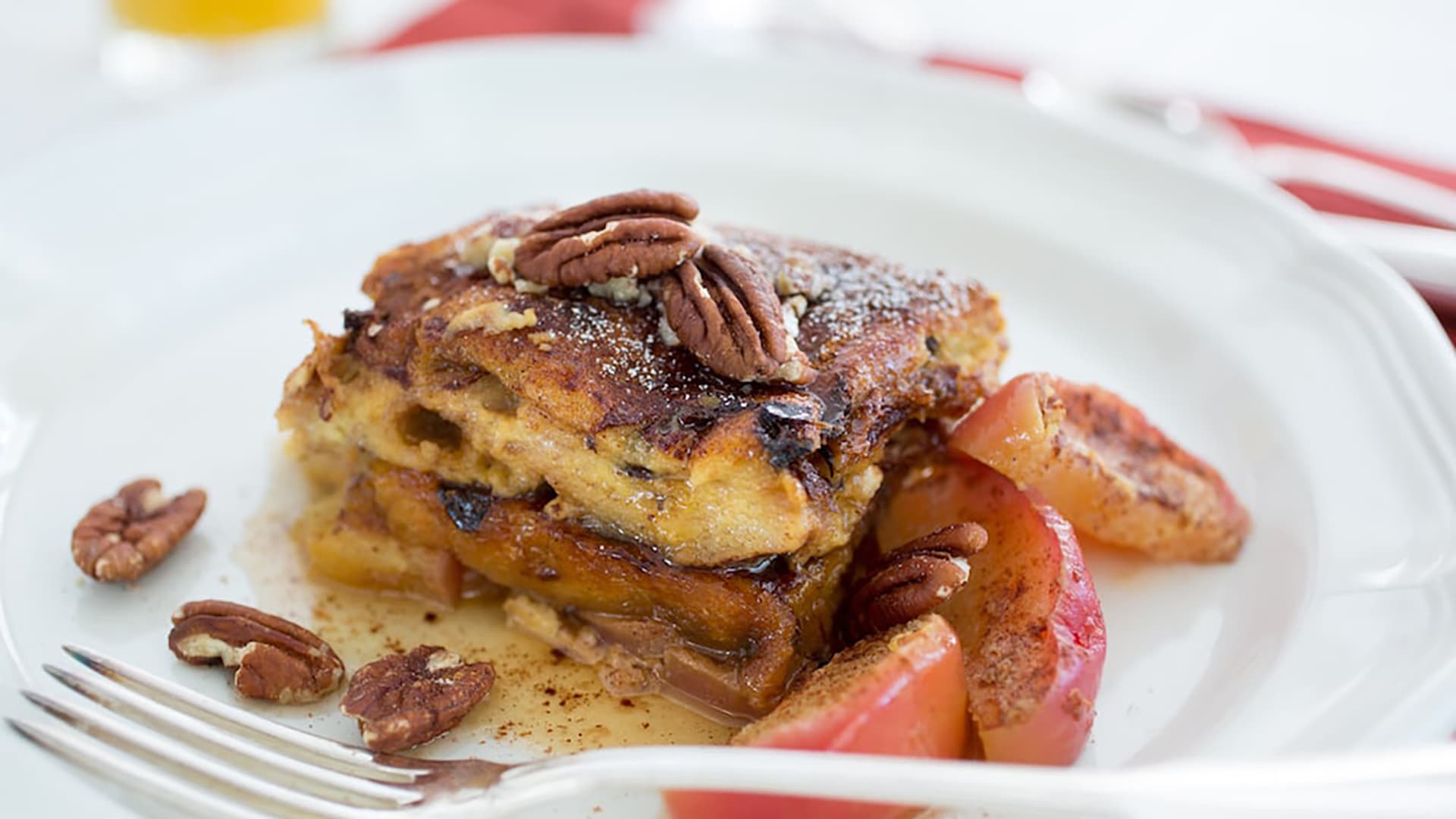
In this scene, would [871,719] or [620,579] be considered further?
[620,579]

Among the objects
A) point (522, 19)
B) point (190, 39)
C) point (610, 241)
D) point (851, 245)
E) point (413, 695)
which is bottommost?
point (413, 695)

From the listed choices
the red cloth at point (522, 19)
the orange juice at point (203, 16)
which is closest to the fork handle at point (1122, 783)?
the red cloth at point (522, 19)

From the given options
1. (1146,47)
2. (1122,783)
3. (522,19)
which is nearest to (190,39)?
(522,19)

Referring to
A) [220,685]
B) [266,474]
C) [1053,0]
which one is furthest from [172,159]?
[1053,0]

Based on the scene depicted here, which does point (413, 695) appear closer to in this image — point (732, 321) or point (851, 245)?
point (732, 321)

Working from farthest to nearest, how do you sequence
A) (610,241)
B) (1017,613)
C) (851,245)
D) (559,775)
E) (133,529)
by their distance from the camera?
(851,245) → (133,529) → (610,241) → (1017,613) → (559,775)

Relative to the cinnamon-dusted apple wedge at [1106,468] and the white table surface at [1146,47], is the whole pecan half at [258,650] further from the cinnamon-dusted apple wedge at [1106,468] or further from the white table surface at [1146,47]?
the white table surface at [1146,47]

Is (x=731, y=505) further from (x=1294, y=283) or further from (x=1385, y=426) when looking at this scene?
(x=1294, y=283)
